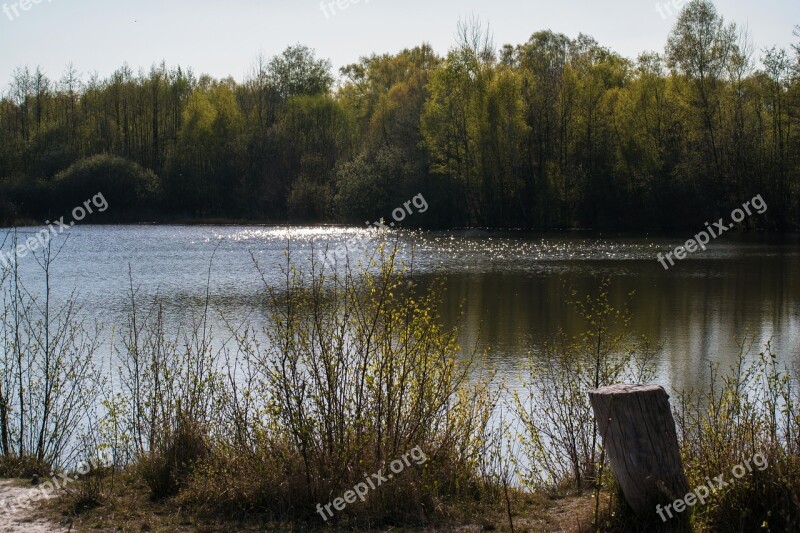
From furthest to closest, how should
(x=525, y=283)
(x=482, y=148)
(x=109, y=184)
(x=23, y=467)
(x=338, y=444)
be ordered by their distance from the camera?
1. (x=109, y=184)
2. (x=482, y=148)
3. (x=525, y=283)
4. (x=23, y=467)
5. (x=338, y=444)

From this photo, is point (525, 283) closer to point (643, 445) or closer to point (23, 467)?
point (23, 467)

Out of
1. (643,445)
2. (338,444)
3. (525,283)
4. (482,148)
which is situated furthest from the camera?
(482,148)

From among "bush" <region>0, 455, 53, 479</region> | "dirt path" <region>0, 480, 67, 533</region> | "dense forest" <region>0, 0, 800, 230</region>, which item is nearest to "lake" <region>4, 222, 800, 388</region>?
"bush" <region>0, 455, 53, 479</region>

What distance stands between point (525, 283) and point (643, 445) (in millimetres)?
23317

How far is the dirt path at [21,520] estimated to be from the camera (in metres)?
5.90

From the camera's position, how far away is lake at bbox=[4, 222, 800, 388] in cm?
1783

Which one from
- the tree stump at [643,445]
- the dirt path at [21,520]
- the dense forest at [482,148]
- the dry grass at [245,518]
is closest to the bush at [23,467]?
the dirt path at [21,520]

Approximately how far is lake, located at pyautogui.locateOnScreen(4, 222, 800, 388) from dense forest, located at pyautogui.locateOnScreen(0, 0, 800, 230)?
353 inches

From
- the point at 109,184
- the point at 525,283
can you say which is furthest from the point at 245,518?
the point at 109,184

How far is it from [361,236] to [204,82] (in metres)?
58.1

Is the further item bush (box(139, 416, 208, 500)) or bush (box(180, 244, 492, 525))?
bush (box(139, 416, 208, 500))

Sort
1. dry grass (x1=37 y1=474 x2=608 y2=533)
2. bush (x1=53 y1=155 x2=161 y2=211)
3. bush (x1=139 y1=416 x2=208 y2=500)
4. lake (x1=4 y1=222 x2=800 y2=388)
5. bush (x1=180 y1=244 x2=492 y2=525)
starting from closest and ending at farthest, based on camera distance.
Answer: dry grass (x1=37 y1=474 x2=608 y2=533)
bush (x1=180 y1=244 x2=492 y2=525)
bush (x1=139 y1=416 x2=208 y2=500)
lake (x1=4 y1=222 x2=800 y2=388)
bush (x1=53 y1=155 x2=161 y2=211)

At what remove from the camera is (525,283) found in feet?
93.4

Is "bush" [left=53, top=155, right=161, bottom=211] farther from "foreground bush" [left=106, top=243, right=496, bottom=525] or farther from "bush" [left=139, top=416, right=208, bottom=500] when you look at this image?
"foreground bush" [left=106, top=243, right=496, bottom=525]
